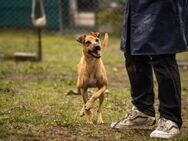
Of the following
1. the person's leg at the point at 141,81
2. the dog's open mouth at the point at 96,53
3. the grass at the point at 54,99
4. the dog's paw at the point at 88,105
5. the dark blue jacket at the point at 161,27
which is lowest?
the grass at the point at 54,99

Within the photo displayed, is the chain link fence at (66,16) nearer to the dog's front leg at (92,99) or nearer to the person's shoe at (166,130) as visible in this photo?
the dog's front leg at (92,99)

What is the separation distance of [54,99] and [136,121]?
1859 millimetres

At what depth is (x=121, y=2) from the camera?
14.5m

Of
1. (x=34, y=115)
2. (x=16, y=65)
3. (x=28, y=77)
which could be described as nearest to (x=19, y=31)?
(x=16, y=65)

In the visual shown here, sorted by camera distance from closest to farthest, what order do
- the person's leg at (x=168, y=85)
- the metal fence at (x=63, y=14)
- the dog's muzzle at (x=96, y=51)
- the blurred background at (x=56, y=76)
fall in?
the person's leg at (x=168, y=85), the blurred background at (x=56, y=76), the dog's muzzle at (x=96, y=51), the metal fence at (x=63, y=14)

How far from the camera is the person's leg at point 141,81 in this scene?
5.47 meters

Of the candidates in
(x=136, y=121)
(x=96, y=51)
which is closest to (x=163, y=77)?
(x=136, y=121)

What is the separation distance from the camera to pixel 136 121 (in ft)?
18.4

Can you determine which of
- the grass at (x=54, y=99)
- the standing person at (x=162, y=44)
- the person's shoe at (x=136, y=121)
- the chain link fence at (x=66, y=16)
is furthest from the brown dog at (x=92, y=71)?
the chain link fence at (x=66, y=16)

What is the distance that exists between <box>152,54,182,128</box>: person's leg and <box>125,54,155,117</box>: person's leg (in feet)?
0.90

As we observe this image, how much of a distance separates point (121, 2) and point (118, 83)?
596cm

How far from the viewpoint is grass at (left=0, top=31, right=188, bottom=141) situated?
17.2ft

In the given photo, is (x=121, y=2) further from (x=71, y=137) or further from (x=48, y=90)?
(x=71, y=137)

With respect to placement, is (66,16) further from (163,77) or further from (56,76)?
(163,77)
